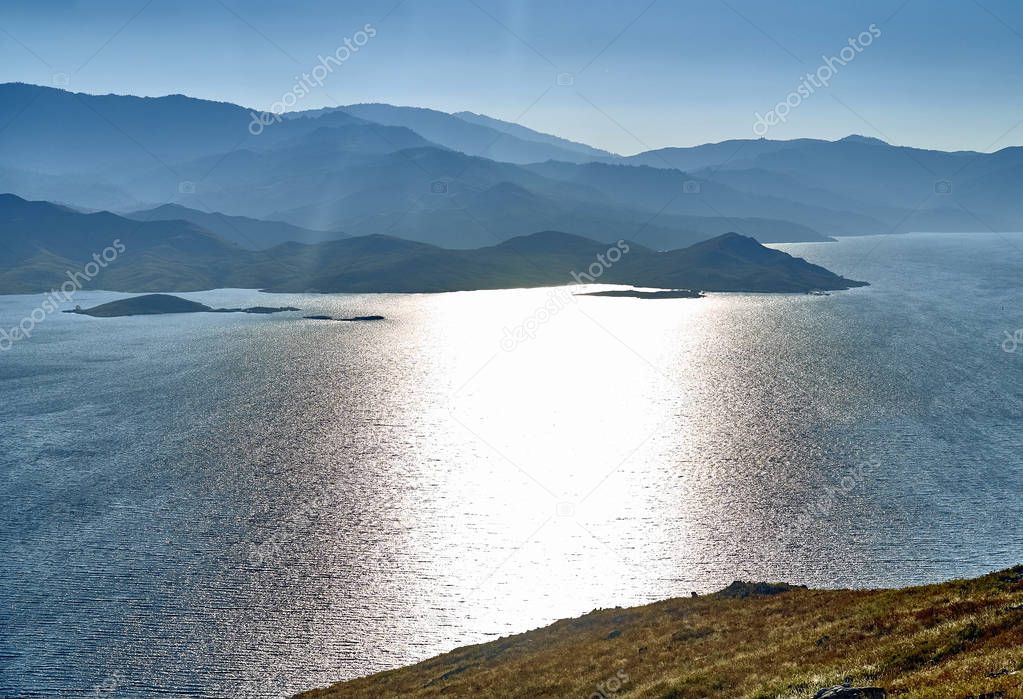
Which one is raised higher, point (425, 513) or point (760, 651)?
point (760, 651)

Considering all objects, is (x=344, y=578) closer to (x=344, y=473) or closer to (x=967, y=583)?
(x=344, y=473)

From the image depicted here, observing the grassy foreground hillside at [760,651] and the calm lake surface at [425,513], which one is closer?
the grassy foreground hillside at [760,651]

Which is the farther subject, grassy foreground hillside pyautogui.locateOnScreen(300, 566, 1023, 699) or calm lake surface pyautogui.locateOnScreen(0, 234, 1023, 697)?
calm lake surface pyautogui.locateOnScreen(0, 234, 1023, 697)

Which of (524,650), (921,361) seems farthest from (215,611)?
(921,361)

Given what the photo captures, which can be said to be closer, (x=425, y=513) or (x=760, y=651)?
(x=760, y=651)
